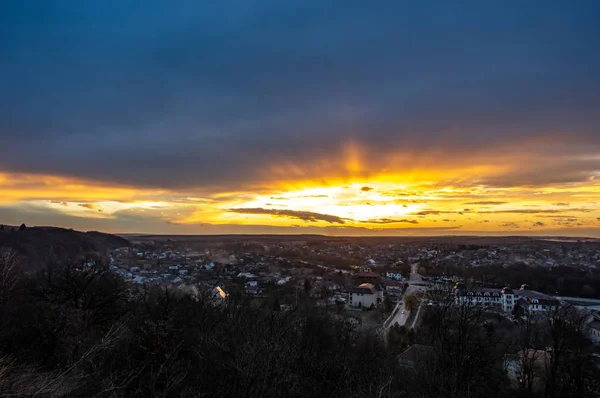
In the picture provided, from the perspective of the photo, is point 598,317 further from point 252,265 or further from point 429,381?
point 252,265

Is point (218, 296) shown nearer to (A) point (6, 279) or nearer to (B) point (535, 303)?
(A) point (6, 279)

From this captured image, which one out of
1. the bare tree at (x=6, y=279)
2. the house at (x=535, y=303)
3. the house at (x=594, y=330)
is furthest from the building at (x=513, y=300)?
the bare tree at (x=6, y=279)

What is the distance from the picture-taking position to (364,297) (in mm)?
46594

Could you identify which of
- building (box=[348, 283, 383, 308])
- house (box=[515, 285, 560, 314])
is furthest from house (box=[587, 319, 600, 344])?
building (box=[348, 283, 383, 308])

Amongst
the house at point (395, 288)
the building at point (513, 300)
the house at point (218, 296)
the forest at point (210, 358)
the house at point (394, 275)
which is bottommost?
the house at point (394, 275)

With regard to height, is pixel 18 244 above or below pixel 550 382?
above

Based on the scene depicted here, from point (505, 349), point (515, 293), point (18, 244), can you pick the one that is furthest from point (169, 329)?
point (18, 244)

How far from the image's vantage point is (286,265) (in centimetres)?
7588

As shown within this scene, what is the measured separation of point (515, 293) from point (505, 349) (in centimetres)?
3331

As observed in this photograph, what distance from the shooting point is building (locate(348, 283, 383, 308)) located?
1793 inches

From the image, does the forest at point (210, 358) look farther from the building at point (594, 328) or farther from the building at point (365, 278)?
the building at point (365, 278)

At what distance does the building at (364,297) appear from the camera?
4553 centimetres

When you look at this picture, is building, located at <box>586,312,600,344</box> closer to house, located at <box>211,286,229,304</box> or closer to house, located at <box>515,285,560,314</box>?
house, located at <box>515,285,560,314</box>

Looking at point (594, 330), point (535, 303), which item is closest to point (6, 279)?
point (594, 330)
